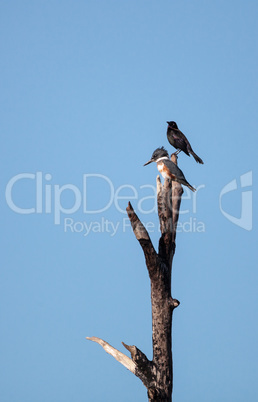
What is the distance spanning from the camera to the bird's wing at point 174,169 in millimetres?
12320

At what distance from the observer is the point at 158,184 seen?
11336mm

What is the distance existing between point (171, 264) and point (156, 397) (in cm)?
260

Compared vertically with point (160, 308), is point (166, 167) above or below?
above

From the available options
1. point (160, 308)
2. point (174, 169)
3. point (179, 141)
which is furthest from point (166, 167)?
point (160, 308)

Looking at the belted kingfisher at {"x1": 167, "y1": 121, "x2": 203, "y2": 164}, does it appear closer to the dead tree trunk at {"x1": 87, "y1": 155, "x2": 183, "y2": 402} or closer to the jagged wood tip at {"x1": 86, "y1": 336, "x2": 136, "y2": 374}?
the dead tree trunk at {"x1": 87, "y1": 155, "x2": 183, "y2": 402}

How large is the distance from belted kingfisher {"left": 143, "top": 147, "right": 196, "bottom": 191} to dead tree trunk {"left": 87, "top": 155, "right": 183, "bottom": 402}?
40.2 inches

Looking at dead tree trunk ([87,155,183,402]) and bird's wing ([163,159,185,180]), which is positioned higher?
bird's wing ([163,159,185,180])

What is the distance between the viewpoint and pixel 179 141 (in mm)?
13875

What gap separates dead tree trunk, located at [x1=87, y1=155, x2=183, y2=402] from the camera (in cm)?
1023

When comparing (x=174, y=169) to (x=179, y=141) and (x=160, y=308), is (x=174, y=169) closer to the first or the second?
(x=179, y=141)

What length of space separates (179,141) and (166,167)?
5.60 ft

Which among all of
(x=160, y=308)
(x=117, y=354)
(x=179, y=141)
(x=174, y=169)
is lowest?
(x=117, y=354)

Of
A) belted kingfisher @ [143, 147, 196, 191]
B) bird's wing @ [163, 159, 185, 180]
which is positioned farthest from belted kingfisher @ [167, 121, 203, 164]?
bird's wing @ [163, 159, 185, 180]

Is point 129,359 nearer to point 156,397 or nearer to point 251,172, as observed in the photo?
point 156,397
